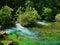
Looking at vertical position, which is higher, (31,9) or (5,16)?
(31,9)

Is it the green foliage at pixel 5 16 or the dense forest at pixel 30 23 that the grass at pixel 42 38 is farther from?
the green foliage at pixel 5 16

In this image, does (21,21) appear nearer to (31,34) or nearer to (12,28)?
(12,28)

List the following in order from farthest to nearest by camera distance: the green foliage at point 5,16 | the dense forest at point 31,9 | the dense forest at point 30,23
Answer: the dense forest at point 31,9 < the green foliage at point 5,16 < the dense forest at point 30,23

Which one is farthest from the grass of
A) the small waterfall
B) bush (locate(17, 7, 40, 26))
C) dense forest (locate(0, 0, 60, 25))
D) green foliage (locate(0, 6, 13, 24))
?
green foliage (locate(0, 6, 13, 24))

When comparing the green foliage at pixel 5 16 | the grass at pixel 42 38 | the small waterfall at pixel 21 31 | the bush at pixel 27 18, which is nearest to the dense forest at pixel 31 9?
the bush at pixel 27 18

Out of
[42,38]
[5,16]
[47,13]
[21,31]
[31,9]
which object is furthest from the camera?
[47,13]

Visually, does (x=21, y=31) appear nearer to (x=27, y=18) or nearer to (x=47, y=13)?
(x=27, y=18)

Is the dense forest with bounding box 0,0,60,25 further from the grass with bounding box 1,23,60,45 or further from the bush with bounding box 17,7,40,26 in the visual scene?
Answer: the grass with bounding box 1,23,60,45

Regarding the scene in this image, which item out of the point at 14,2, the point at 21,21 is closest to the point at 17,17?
the point at 21,21

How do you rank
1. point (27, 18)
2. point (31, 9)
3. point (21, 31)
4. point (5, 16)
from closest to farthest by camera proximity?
point (21, 31) → point (5, 16) → point (27, 18) → point (31, 9)

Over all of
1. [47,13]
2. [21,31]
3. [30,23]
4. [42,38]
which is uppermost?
[47,13]

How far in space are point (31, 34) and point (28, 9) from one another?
301 inches

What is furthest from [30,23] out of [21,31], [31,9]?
[21,31]

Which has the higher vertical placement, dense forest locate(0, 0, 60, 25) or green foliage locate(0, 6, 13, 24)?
dense forest locate(0, 0, 60, 25)
